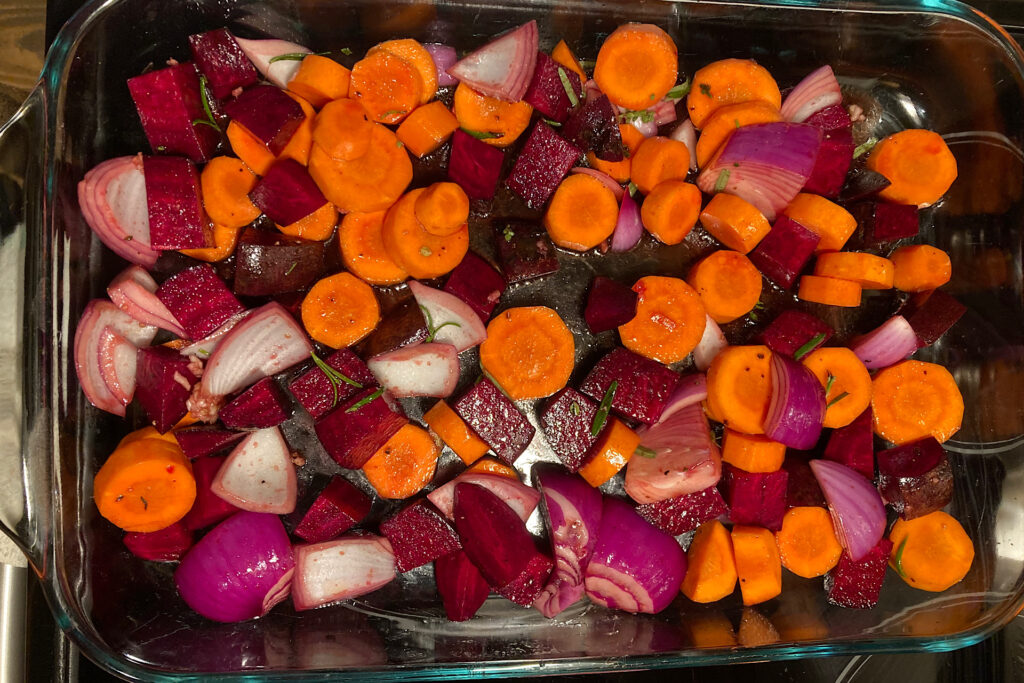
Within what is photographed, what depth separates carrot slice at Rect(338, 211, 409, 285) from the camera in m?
2.12

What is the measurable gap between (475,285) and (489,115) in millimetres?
544

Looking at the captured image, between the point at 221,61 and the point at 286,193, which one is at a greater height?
the point at 221,61

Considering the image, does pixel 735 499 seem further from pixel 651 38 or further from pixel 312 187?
pixel 312 187

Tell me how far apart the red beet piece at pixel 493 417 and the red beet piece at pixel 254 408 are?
1.78 ft

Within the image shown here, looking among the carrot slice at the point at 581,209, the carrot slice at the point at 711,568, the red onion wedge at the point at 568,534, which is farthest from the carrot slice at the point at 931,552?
the carrot slice at the point at 581,209

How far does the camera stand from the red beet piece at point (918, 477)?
2.21 meters

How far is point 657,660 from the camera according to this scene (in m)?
2.03

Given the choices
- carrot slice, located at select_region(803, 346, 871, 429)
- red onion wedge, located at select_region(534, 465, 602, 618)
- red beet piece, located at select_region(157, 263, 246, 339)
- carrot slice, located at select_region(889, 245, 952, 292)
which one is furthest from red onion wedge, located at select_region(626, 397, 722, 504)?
red beet piece, located at select_region(157, 263, 246, 339)

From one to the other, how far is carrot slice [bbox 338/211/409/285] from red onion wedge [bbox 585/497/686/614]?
1.05 m

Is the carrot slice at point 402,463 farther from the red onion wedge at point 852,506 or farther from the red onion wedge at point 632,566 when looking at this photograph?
the red onion wedge at point 852,506

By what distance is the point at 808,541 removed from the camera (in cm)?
222

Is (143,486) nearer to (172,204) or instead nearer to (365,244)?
(172,204)

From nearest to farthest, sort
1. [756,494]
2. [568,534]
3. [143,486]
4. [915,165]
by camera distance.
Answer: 1. [143,486]
2. [568,534]
3. [756,494]
4. [915,165]

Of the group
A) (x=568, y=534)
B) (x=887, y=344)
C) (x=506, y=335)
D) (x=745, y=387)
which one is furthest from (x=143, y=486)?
(x=887, y=344)
